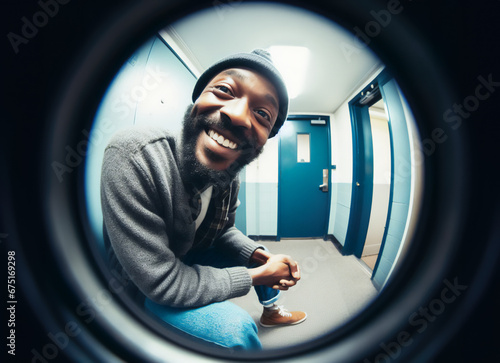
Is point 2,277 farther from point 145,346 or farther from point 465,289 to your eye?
point 465,289

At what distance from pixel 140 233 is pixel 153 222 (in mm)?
30

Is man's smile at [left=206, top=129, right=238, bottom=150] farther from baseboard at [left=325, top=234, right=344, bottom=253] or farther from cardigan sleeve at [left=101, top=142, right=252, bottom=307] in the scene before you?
baseboard at [left=325, top=234, right=344, bottom=253]

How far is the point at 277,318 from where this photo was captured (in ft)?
2.10

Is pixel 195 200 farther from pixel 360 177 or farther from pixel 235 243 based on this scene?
pixel 360 177

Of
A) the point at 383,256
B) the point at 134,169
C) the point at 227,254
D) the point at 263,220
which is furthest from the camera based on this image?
the point at 263,220

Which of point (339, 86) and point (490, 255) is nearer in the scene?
point (490, 255)

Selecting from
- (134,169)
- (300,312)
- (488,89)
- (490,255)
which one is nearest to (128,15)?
(134,169)

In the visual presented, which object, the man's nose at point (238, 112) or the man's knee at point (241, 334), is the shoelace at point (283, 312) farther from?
the man's nose at point (238, 112)

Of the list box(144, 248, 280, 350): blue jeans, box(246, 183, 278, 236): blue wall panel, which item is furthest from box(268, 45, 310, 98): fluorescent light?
box(144, 248, 280, 350): blue jeans

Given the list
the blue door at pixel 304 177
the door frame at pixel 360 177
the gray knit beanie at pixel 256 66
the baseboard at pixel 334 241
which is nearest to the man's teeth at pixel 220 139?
the gray knit beanie at pixel 256 66

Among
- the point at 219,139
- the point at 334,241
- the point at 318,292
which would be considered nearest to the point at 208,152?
the point at 219,139

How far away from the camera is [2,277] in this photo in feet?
0.71

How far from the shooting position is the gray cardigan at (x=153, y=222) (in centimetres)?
30

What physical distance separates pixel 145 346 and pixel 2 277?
0.24 metres
